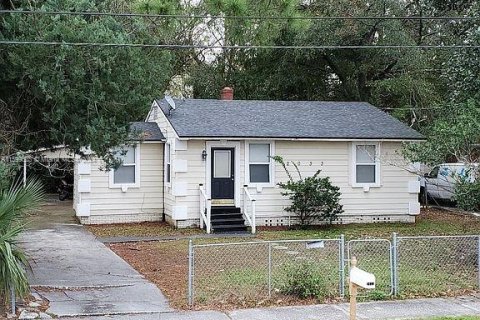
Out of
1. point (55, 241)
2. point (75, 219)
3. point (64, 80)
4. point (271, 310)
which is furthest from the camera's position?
point (75, 219)

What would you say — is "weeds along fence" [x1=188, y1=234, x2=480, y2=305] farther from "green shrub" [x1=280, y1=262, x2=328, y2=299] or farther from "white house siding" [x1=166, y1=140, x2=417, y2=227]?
"white house siding" [x1=166, y1=140, x2=417, y2=227]

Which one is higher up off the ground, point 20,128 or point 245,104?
point 245,104

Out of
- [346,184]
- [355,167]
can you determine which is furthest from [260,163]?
[355,167]

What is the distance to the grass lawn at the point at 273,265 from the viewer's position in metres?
9.86

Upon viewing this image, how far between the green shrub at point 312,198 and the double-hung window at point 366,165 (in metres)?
1.39

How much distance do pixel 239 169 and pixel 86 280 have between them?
29.3 ft

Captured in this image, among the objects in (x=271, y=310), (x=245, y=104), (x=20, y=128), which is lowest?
(x=271, y=310)

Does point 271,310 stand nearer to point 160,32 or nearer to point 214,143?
point 160,32

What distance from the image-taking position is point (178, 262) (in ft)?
43.7

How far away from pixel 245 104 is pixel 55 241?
341 inches

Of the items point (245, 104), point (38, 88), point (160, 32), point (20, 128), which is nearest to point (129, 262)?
point (20, 128)

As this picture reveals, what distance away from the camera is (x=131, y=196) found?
20.1 meters

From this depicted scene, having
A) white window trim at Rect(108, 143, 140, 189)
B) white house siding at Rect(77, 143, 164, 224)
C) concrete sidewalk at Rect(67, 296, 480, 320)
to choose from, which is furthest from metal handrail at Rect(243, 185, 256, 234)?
concrete sidewalk at Rect(67, 296, 480, 320)

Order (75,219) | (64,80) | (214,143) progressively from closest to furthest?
(64,80) → (214,143) → (75,219)
